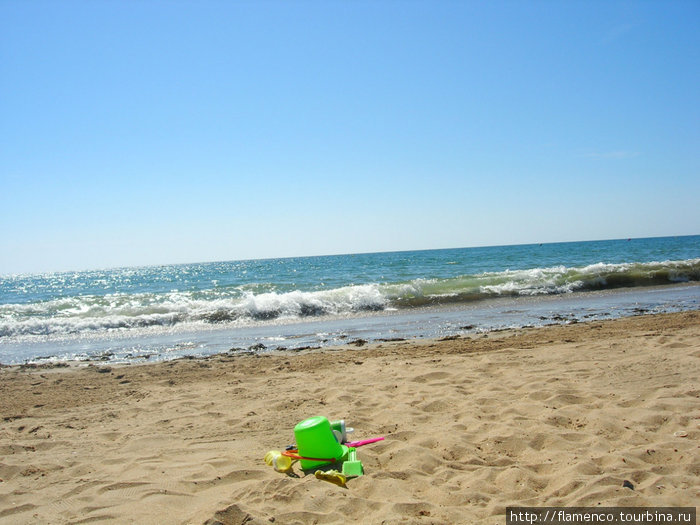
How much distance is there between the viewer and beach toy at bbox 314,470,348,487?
3.34m

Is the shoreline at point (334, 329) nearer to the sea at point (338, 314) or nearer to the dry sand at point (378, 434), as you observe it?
the sea at point (338, 314)

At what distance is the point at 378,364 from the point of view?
6.98m

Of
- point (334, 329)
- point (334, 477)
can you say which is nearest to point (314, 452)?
point (334, 477)

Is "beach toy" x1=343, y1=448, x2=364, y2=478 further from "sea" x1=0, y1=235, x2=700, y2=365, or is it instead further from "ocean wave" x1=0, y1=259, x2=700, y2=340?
"ocean wave" x1=0, y1=259, x2=700, y2=340

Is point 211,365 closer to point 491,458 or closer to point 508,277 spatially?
point 491,458

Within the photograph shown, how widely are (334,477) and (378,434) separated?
971 mm

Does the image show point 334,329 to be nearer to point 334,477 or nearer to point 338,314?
point 338,314

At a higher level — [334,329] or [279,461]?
[279,461]

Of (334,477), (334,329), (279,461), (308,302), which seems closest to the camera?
(334,477)

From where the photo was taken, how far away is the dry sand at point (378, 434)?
3055 millimetres

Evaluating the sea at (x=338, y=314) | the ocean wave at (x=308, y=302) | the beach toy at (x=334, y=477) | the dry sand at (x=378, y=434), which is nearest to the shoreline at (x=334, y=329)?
the sea at (x=338, y=314)

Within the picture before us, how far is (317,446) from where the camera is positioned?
3734 mm

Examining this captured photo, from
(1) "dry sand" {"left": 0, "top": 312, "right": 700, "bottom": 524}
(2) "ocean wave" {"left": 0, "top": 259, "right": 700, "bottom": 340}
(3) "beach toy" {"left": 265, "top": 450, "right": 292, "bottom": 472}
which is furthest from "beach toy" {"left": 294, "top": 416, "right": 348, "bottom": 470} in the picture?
(2) "ocean wave" {"left": 0, "top": 259, "right": 700, "bottom": 340}

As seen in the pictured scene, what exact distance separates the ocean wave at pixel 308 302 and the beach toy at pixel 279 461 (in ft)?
35.5
